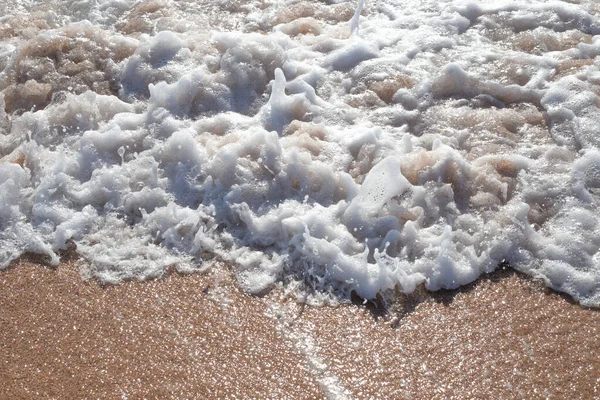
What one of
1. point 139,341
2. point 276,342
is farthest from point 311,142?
point 139,341

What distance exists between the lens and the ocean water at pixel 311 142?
11.8ft

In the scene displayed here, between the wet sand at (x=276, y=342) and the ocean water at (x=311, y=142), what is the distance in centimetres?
15

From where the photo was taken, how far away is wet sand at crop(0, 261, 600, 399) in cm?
295

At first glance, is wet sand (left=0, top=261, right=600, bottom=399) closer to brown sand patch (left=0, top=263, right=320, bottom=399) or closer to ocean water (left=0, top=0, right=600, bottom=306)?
brown sand patch (left=0, top=263, right=320, bottom=399)

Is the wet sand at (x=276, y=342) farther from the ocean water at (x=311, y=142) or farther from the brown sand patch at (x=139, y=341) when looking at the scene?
the ocean water at (x=311, y=142)

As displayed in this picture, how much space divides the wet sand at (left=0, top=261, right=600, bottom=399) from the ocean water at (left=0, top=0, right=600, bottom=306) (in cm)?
15

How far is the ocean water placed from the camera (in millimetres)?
3598

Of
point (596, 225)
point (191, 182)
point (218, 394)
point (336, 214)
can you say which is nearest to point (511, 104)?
point (596, 225)

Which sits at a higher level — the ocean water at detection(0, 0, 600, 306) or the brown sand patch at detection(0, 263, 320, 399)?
the ocean water at detection(0, 0, 600, 306)

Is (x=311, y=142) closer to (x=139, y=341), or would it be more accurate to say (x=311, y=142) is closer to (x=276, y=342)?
(x=276, y=342)

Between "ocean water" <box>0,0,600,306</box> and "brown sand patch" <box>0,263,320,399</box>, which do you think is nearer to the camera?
"brown sand patch" <box>0,263,320,399</box>

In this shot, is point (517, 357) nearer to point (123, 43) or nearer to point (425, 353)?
point (425, 353)

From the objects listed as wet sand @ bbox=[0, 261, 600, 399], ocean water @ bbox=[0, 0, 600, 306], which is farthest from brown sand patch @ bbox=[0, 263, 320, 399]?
ocean water @ bbox=[0, 0, 600, 306]

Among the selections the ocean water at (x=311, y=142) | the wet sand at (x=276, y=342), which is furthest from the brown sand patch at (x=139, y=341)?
the ocean water at (x=311, y=142)
